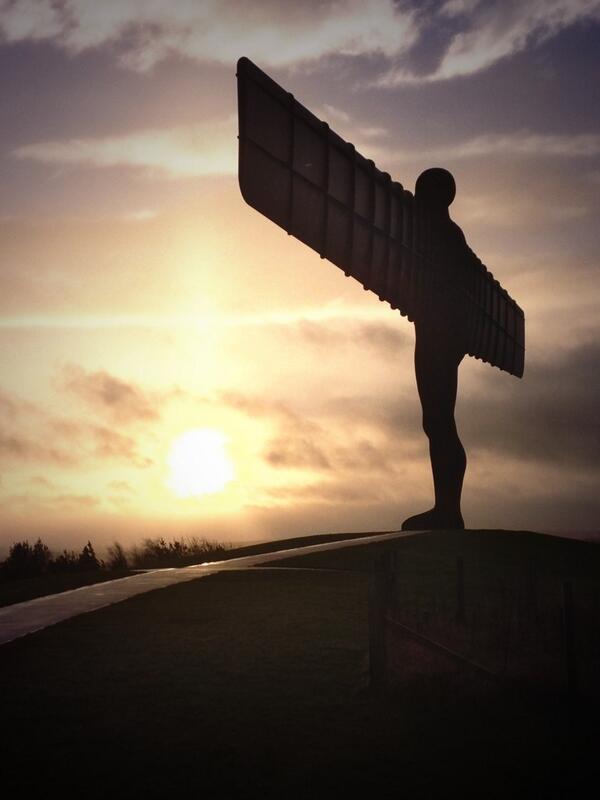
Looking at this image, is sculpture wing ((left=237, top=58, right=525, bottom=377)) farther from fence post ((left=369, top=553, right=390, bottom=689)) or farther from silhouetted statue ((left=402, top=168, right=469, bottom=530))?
fence post ((left=369, top=553, right=390, bottom=689))

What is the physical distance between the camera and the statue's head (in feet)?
67.2

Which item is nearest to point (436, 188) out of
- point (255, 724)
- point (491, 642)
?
point (491, 642)

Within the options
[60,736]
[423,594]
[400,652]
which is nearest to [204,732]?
[60,736]

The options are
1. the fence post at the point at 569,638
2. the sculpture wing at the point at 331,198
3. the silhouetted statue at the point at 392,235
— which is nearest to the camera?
the fence post at the point at 569,638

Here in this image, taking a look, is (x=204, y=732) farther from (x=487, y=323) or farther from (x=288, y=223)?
(x=487, y=323)

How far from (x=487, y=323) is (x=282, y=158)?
10.6 m

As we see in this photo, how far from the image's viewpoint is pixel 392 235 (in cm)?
1825

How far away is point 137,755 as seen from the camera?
541 centimetres

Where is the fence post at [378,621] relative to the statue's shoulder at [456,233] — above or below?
below

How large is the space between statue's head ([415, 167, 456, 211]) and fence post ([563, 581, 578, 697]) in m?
14.4

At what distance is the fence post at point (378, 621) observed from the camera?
6953 millimetres

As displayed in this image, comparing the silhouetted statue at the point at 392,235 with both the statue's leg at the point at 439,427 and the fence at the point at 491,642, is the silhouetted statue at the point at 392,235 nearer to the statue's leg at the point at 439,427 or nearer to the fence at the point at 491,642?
the statue's leg at the point at 439,427

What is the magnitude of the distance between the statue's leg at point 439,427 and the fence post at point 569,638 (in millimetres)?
13050

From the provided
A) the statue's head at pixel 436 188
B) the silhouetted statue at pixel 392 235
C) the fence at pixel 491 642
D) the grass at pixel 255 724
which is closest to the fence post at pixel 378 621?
the fence at pixel 491 642
